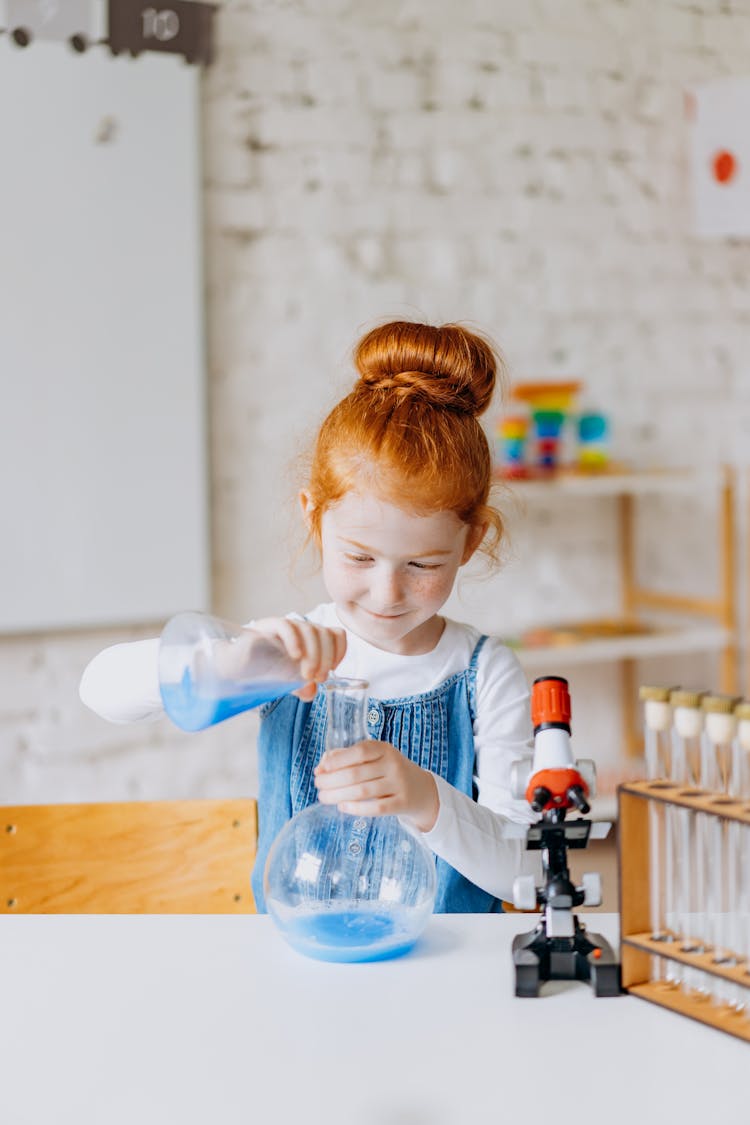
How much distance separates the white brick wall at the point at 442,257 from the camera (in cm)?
304

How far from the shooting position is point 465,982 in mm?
989

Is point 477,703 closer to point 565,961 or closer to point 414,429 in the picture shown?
point 414,429

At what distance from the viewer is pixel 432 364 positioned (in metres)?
1.32

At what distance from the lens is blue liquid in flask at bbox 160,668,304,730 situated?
926 mm

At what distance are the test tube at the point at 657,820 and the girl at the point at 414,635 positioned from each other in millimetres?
139

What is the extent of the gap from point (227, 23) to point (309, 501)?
204cm

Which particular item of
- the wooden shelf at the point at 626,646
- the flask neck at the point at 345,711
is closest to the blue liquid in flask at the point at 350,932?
the flask neck at the point at 345,711

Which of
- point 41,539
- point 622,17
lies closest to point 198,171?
point 41,539

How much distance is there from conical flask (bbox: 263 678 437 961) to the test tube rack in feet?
0.53

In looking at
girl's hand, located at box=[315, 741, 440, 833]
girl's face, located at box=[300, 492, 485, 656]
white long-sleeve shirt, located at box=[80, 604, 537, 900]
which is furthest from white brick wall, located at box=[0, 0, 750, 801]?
girl's hand, located at box=[315, 741, 440, 833]

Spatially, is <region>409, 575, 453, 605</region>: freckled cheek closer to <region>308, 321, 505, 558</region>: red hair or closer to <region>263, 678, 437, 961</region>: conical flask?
<region>308, 321, 505, 558</region>: red hair

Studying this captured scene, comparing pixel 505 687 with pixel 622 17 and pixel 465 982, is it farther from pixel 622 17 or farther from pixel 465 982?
pixel 622 17

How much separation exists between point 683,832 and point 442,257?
252 centimetres

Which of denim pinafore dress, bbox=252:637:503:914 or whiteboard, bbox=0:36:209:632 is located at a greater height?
whiteboard, bbox=0:36:209:632
